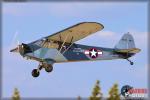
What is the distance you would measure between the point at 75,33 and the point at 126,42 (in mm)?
4679

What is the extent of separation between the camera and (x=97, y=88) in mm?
31141

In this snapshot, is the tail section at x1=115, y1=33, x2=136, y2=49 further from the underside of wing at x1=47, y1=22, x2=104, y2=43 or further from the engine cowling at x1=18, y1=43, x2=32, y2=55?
the engine cowling at x1=18, y1=43, x2=32, y2=55

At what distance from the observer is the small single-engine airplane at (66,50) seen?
2247 centimetres

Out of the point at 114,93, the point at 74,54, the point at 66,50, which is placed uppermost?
the point at 66,50

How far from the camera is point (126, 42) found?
27.0 m

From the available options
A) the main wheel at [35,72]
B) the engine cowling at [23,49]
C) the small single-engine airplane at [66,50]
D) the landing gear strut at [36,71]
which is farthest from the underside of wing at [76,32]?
the main wheel at [35,72]

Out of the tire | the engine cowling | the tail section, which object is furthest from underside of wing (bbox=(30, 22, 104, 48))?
the tail section

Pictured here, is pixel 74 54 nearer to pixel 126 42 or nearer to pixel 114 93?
pixel 126 42

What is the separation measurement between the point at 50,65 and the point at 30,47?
50.3 inches

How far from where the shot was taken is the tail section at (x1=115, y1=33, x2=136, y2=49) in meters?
26.7

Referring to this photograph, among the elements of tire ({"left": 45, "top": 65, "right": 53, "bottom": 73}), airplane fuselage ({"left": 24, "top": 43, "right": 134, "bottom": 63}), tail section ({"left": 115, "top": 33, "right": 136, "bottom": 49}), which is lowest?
tire ({"left": 45, "top": 65, "right": 53, "bottom": 73})

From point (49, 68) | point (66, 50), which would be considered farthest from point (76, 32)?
point (49, 68)

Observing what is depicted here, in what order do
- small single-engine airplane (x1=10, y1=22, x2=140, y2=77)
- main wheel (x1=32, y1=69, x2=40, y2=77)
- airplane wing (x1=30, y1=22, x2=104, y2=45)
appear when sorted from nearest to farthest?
airplane wing (x1=30, y1=22, x2=104, y2=45) < small single-engine airplane (x1=10, y1=22, x2=140, y2=77) < main wheel (x1=32, y1=69, x2=40, y2=77)

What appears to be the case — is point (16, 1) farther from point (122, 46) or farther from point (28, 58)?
point (122, 46)
